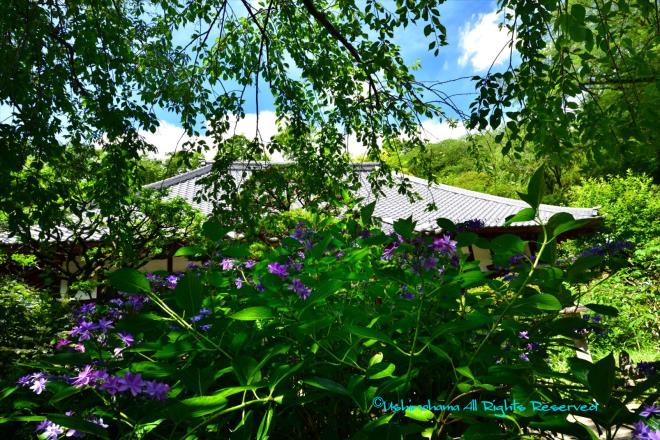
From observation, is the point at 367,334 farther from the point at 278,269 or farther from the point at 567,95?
the point at 567,95

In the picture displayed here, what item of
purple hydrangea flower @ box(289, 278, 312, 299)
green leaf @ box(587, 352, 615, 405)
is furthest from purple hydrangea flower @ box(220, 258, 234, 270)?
green leaf @ box(587, 352, 615, 405)

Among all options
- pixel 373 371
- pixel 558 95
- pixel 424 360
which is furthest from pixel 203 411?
pixel 558 95

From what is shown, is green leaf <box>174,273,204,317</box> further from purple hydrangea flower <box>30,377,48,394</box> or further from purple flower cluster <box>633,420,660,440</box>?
purple flower cluster <box>633,420,660,440</box>

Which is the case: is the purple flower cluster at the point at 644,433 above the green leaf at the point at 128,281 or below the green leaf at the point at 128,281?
below

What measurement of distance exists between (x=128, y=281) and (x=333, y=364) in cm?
31

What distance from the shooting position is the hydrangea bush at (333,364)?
547 millimetres

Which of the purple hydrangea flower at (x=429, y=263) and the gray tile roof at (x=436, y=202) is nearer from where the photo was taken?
the purple hydrangea flower at (x=429, y=263)

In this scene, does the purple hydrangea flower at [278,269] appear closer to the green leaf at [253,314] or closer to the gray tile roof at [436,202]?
the green leaf at [253,314]

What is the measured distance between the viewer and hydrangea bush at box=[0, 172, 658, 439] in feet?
1.79

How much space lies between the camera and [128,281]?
0.59 m

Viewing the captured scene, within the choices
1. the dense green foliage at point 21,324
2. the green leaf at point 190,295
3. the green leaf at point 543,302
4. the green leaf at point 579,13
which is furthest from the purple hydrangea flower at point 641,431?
the dense green foliage at point 21,324

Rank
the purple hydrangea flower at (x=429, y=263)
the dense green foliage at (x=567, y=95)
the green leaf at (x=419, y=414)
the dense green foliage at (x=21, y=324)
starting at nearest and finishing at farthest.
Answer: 1. the green leaf at (x=419, y=414)
2. the purple hydrangea flower at (x=429, y=263)
3. the dense green foliage at (x=567, y=95)
4. the dense green foliage at (x=21, y=324)

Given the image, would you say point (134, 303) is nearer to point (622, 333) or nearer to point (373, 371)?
point (373, 371)

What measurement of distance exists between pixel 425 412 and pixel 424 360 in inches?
4.9
